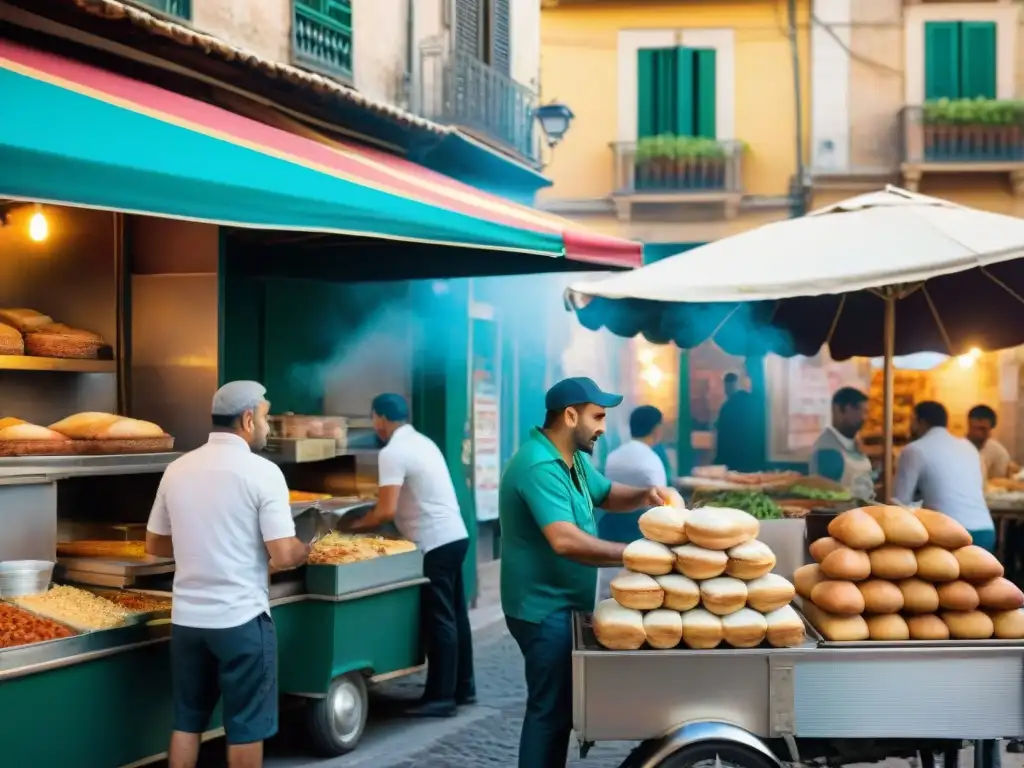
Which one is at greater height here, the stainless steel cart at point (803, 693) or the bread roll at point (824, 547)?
the bread roll at point (824, 547)

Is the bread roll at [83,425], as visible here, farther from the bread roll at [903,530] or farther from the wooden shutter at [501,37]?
the wooden shutter at [501,37]

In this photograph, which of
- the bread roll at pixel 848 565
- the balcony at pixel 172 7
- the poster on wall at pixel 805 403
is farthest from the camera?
the poster on wall at pixel 805 403

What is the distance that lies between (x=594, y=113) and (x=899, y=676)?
1724 centimetres

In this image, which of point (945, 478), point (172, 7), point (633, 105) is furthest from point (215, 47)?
point (633, 105)

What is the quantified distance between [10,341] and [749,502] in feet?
15.0

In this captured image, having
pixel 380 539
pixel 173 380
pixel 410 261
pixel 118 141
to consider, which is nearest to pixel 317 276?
pixel 410 261

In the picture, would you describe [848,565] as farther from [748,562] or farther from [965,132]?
[965,132]

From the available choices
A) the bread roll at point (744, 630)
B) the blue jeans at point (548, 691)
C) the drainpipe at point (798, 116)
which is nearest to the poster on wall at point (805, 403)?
the drainpipe at point (798, 116)

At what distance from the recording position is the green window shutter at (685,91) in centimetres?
2014

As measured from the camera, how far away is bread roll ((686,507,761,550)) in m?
4.34

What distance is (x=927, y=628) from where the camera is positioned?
436cm

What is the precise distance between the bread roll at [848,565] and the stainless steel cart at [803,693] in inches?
13.2

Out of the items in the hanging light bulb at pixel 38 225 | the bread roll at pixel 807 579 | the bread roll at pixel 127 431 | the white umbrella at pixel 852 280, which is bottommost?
the bread roll at pixel 807 579

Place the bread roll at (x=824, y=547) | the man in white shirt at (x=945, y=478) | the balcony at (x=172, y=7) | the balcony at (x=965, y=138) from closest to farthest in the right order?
1. the bread roll at (x=824, y=547)
2. the balcony at (x=172, y=7)
3. the man in white shirt at (x=945, y=478)
4. the balcony at (x=965, y=138)
